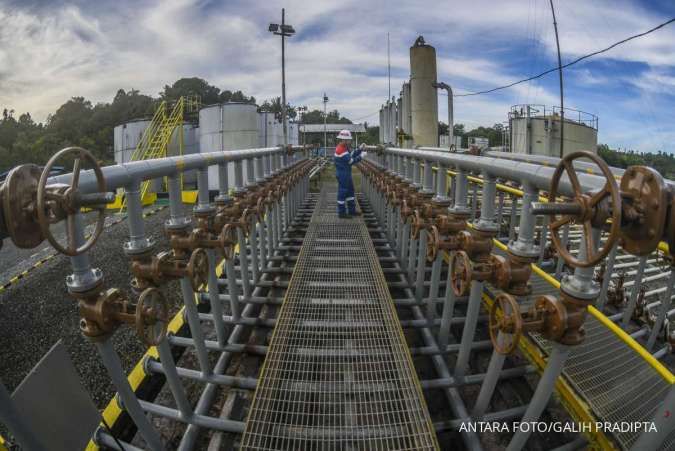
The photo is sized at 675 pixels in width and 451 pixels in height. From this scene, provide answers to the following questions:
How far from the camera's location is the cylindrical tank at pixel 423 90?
33.4 ft

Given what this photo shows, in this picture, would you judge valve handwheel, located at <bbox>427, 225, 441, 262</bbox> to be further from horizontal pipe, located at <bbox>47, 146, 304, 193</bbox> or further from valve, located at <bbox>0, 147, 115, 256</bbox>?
valve, located at <bbox>0, 147, 115, 256</bbox>

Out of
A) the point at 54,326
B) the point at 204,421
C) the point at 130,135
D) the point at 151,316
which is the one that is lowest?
the point at 54,326

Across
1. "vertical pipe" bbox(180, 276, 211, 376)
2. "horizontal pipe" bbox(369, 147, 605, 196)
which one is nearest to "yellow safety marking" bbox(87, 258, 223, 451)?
"vertical pipe" bbox(180, 276, 211, 376)

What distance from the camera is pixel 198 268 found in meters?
1.99

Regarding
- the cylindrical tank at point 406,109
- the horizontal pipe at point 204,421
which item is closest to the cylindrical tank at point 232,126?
the cylindrical tank at point 406,109

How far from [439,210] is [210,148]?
16691 millimetres

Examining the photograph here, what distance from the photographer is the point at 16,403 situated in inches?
41.9

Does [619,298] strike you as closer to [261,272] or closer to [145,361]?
[261,272]

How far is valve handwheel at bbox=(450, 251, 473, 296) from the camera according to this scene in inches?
69.6

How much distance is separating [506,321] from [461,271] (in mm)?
536

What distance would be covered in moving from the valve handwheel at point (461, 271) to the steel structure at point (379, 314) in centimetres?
1

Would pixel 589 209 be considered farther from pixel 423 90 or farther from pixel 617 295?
pixel 423 90

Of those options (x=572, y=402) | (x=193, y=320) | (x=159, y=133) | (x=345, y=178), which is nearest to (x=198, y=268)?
(x=193, y=320)

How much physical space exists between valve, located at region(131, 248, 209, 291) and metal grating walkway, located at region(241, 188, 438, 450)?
70cm
